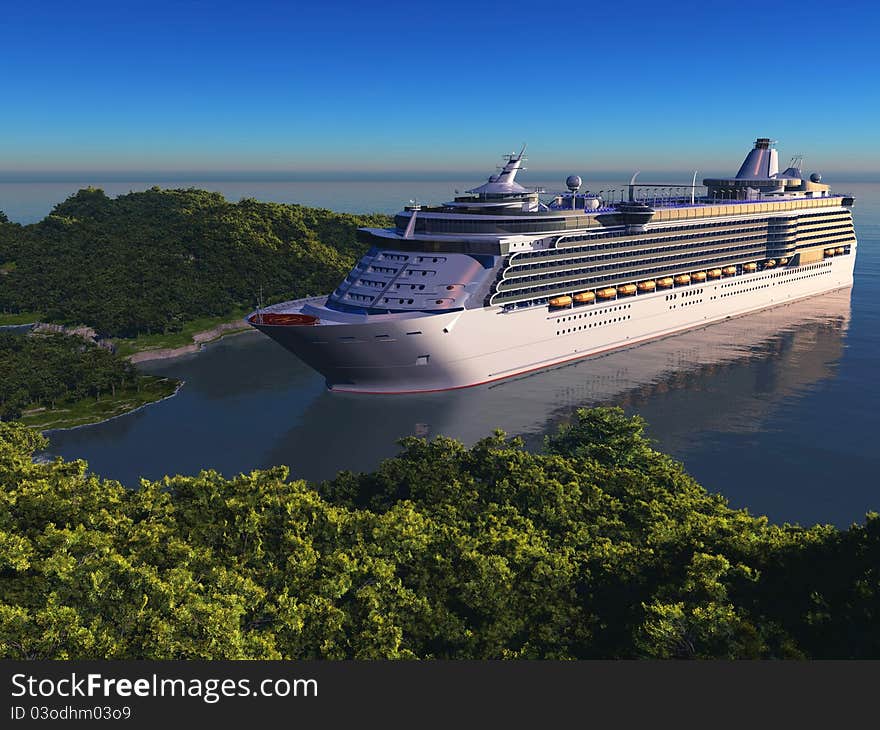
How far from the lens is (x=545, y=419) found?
Result: 57625 millimetres

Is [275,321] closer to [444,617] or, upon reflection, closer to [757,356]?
[444,617]

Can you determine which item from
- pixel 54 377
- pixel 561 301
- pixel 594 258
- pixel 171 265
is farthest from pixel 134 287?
pixel 594 258

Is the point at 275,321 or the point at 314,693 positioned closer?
the point at 314,693

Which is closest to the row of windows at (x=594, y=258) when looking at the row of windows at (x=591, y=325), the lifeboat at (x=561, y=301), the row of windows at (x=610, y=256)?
the row of windows at (x=610, y=256)

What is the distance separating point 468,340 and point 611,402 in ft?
43.6

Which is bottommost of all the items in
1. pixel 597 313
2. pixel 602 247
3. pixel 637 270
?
pixel 597 313

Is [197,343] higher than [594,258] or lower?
lower

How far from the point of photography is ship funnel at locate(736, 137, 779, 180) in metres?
116

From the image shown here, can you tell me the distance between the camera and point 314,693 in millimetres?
12727

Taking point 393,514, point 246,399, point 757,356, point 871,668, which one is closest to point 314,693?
point 871,668

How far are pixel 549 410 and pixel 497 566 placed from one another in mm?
35810

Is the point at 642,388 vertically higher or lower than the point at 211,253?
lower

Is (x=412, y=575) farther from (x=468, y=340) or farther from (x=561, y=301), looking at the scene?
(x=561, y=301)

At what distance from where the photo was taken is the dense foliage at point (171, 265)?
315 feet
